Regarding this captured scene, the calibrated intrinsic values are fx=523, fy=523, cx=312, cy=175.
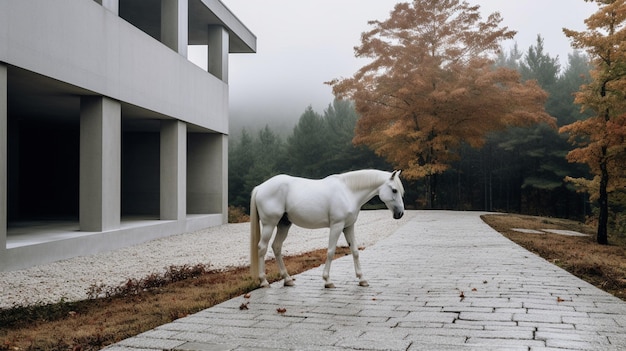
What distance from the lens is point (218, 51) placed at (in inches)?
780

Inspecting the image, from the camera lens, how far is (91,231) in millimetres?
11586

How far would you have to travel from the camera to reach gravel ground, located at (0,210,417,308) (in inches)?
275

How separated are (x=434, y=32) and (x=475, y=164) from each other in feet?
58.6

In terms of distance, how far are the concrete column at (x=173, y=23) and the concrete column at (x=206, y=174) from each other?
5175mm

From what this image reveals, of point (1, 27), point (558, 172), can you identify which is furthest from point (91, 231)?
point (558, 172)

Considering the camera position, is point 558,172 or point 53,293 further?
point 558,172

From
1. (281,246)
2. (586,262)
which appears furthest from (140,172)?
(586,262)

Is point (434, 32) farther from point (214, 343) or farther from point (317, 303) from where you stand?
point (214, 343)

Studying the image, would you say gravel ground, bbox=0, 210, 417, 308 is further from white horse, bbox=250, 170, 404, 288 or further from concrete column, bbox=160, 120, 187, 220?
white horse, bbox=250, 170, 404, 288

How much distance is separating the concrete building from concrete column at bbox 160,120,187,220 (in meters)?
0.03

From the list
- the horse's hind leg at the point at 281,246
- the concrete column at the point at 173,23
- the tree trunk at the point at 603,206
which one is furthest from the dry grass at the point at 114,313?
the tree trunk at the point at 603,206

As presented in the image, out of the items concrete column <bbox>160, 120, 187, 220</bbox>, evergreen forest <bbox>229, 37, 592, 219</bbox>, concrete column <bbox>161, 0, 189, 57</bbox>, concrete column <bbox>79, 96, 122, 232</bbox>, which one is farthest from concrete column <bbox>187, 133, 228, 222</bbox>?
evergreen forest <bbox>229, 37, 592, 219</bbox>

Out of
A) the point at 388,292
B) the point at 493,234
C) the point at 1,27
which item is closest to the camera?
the point at 388,292

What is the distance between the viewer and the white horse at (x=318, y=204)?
6.63 metres
